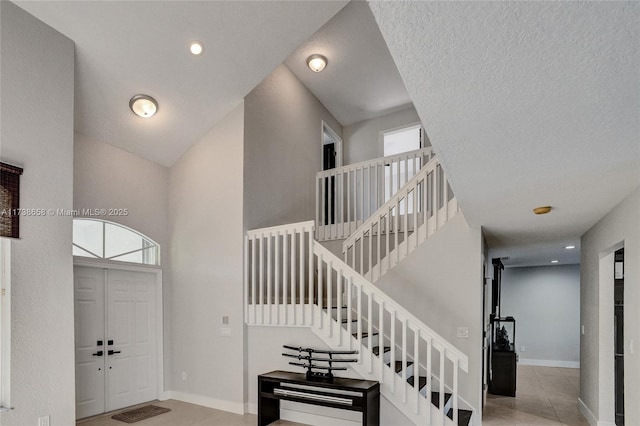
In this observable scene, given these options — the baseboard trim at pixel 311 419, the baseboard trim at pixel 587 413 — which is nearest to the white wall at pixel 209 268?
the baseboard trim at pixel 311 419

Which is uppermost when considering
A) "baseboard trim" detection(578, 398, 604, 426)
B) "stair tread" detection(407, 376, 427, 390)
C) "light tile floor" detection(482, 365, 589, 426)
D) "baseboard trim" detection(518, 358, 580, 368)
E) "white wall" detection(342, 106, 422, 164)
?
"white wall" detection(342, 106, 422, 164)

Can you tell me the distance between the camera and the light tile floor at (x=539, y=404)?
505 centimetres

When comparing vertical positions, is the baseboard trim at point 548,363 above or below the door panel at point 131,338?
below

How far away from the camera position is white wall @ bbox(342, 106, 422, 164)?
305 inches

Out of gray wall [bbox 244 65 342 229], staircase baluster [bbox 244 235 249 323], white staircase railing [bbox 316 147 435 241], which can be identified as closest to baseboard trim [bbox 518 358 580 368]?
white staircase railing [bbox 316 147 435 241]

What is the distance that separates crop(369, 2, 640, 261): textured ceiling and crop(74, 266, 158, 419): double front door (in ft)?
14.4

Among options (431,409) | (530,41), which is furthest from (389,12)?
(431,409)

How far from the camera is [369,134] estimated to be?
26.6ft

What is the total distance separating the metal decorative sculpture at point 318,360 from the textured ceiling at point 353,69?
4.10 metres

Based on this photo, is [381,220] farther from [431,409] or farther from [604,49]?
[604,49]

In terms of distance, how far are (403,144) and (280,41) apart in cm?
373

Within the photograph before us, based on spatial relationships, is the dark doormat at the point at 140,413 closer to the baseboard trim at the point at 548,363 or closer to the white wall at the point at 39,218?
the white wall at the point at 39,218

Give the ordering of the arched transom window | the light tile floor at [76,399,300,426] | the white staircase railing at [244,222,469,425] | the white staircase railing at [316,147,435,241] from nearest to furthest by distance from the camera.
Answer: the white staircase railing at [244,222,469,425] < the light tile floor at [76,399,300,426] < the arched transom window < the white staircase railing at [316,147,435,241]

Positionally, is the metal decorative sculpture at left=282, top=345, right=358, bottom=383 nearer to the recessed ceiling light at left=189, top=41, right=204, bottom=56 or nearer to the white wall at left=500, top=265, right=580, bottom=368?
the recessed ceiling light at left=189, top=41, right=204, bottom=56
